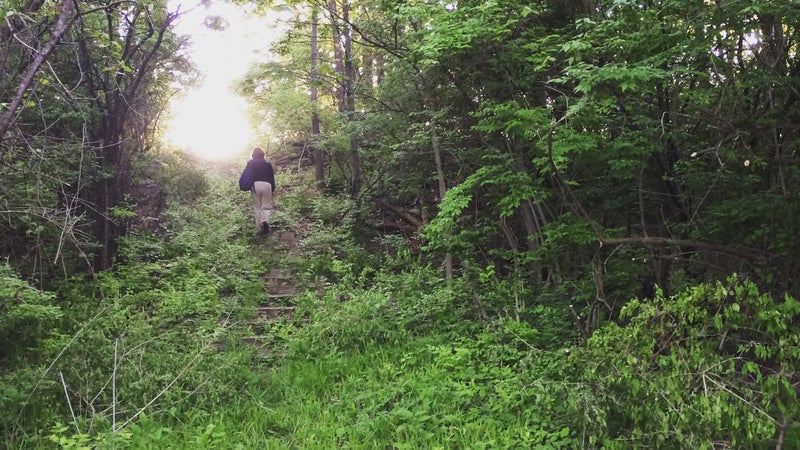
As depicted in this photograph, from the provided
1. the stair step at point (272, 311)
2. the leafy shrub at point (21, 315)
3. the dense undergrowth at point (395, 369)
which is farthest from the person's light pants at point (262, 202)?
the leafy shrub at point (21, 315)

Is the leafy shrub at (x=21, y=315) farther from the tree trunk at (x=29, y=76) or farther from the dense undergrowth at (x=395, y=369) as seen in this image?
the tree trunk at (x=29, y=76)

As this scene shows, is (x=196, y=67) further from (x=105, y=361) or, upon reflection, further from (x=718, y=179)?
(x=718, y=179)

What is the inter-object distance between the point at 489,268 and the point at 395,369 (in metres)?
1.92

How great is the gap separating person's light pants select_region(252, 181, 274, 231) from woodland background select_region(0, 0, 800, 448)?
2039mm

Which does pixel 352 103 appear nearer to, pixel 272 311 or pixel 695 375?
pixel 272 311

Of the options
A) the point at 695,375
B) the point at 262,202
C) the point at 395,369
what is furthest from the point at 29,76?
the point at 262,202

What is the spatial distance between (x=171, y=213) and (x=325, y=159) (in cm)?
549

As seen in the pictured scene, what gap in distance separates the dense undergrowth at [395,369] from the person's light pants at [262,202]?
305 centimetres

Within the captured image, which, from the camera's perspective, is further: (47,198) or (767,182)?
(47,198)

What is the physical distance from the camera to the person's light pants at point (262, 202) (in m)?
10.8

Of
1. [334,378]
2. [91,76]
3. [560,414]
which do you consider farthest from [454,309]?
[91,76]

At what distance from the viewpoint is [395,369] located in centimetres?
523

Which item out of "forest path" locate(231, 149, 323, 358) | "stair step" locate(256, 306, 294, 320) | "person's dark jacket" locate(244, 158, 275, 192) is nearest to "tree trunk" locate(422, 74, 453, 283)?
"forest path" locate(231, 149, 323, 358)

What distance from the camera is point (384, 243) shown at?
9789mm
